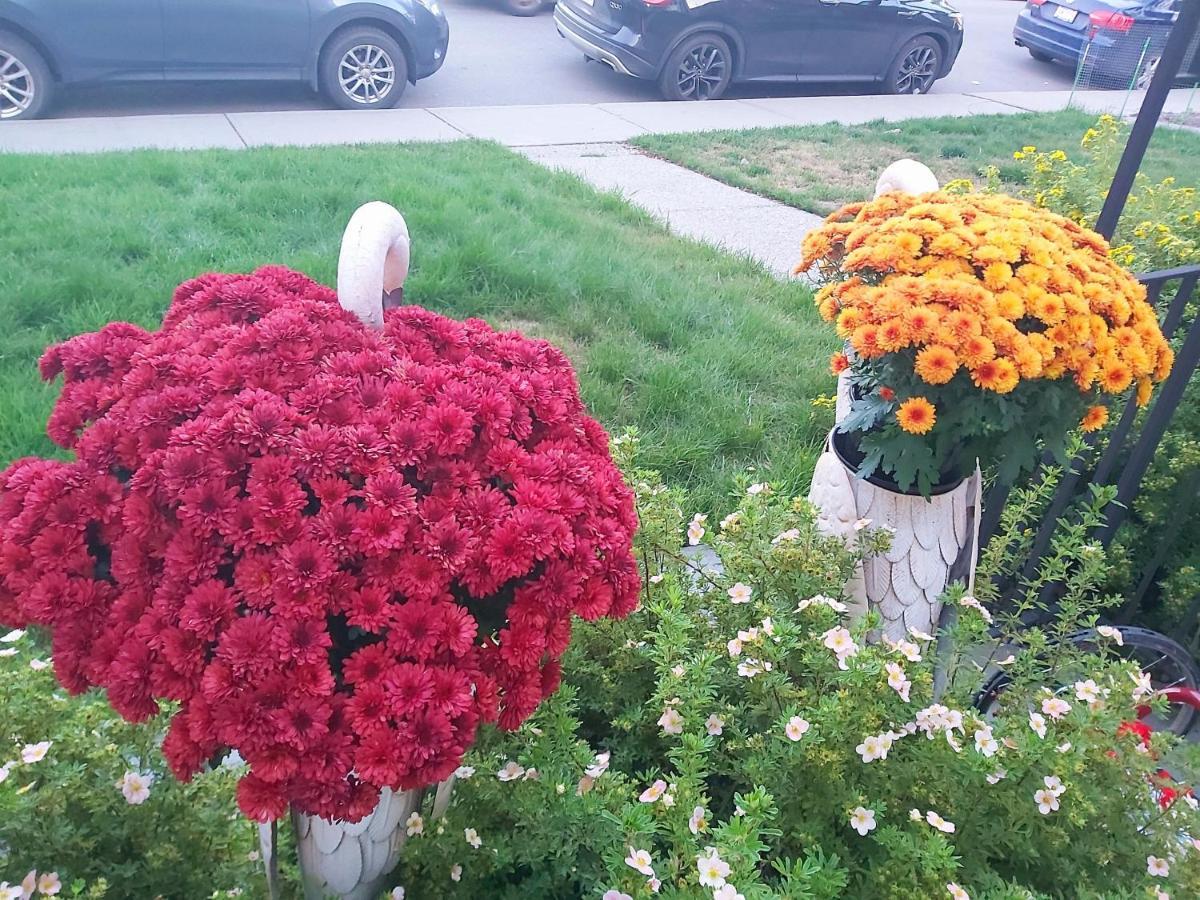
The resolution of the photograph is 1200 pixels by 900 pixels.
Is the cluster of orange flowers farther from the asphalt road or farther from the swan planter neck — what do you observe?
the asphalt road

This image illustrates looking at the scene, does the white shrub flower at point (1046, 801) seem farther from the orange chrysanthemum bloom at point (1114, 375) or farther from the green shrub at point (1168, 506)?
the green shrub at point (1168, 506)

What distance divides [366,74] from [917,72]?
6.28m

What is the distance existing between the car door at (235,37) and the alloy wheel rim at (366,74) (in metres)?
0.34

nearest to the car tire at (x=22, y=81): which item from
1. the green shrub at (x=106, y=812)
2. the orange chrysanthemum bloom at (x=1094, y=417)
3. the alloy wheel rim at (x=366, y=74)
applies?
the alloy wheel rim at (x=366, y=74)

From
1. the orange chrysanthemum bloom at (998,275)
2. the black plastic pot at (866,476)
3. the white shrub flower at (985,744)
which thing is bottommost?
the white shrub flower at (985,744)

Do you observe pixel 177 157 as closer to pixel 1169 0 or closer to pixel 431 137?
pixel 431 137

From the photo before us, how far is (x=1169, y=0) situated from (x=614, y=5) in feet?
24.7

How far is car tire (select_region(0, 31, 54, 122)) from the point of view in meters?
6.41

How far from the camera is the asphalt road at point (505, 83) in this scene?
7699mm

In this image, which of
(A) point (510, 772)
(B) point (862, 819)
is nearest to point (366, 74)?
(A) point (510, 772)

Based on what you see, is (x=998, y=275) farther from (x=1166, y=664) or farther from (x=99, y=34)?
(x=99, y=34)

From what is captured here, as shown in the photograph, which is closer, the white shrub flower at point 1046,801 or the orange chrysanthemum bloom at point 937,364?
the white shrub flower at point 1046,801

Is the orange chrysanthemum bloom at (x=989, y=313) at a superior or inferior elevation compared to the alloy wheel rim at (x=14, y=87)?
superior

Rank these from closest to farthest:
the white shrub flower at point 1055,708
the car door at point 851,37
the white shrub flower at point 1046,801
A: the white shrub flower at point 1046,801 < the white shrub flower at point 1055,708 < the car door at point 851,37
